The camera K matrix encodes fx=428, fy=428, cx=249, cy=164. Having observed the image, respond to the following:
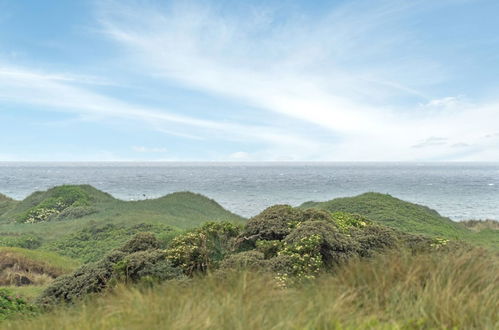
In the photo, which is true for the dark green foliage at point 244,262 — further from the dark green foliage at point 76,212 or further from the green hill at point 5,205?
the green hill at point 5,205

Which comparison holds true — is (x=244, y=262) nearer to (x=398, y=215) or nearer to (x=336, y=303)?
(x=336, y=303)

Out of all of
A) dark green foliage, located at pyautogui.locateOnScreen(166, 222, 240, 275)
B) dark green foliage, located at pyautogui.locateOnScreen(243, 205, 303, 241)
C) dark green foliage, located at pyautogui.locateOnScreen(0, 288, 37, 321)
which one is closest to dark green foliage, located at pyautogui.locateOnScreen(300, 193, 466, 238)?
dark green foliage, located at pyautogui.locateOnScreen(243, 205, 303, 241)

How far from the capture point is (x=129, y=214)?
31.8 metres

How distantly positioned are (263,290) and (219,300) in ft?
2.05

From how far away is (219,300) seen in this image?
16.8 feet

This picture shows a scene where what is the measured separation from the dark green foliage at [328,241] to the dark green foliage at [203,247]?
209 centimetres

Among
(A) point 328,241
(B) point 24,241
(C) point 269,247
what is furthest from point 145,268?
(B) point 24,241

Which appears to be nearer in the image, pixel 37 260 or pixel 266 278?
pixel 266 278

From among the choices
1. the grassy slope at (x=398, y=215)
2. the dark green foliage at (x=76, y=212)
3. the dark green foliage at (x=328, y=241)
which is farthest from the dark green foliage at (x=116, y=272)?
the dark green foliage at (x=76, y=212)

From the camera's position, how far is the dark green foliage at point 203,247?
10.6 meters

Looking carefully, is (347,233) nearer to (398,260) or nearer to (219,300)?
(398,260)

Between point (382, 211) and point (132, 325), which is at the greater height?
point (132, 325)

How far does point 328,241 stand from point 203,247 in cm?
328

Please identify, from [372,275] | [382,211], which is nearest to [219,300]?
[372,275]
